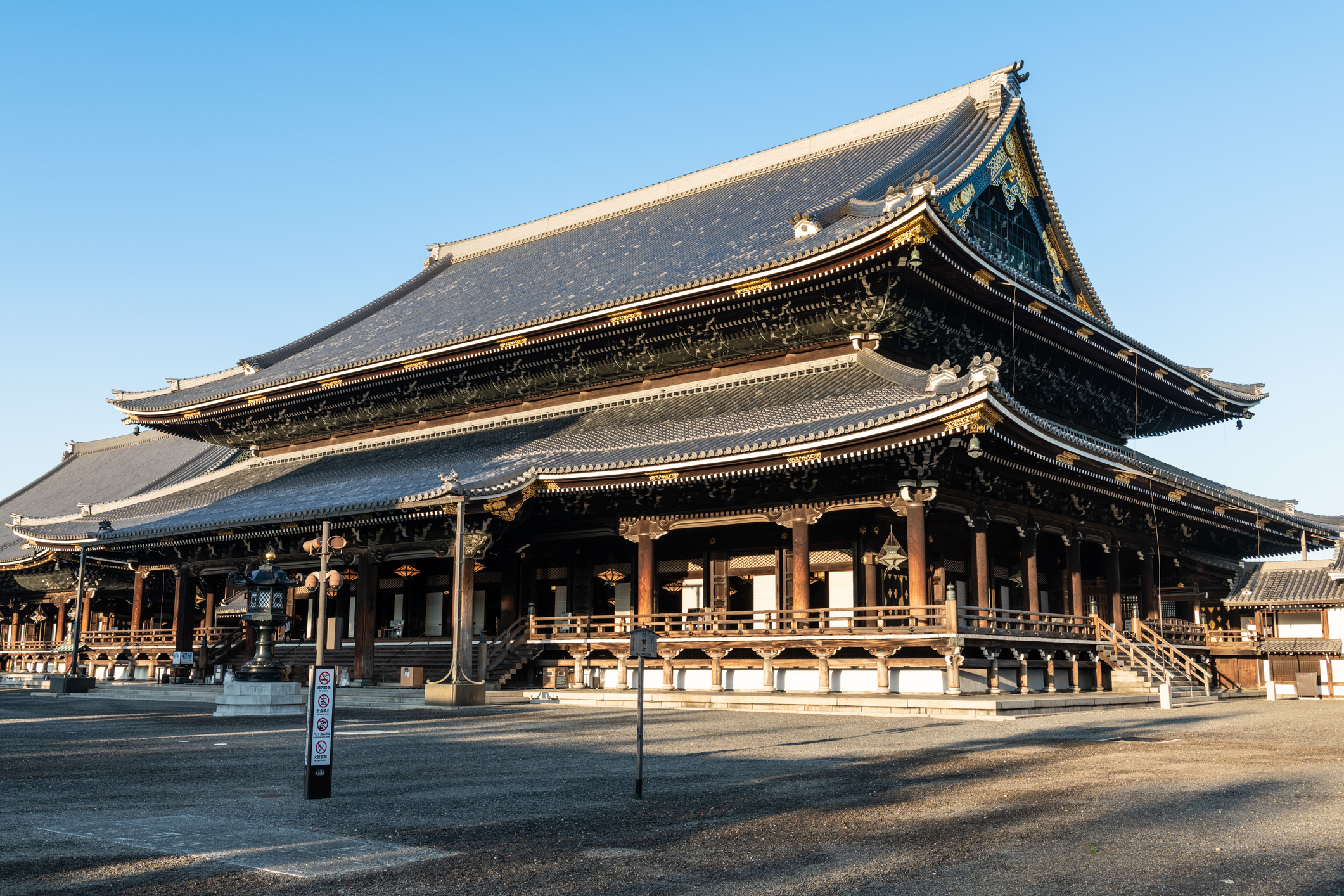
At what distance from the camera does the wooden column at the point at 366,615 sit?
3198 centimetres

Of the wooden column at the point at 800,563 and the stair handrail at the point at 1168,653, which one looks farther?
the stair handrail at the point at 1168,653

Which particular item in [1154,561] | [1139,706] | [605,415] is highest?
[605,415]

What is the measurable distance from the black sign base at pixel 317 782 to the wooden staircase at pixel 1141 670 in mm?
23497

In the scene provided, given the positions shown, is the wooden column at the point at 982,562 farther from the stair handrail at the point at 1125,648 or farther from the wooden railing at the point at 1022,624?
the stair handrail at the point at 1125,648

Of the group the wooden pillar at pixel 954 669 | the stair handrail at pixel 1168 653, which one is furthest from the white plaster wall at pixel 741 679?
the stair handrail at pixel 1168 653

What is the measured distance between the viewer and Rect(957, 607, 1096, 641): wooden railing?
2589 cm

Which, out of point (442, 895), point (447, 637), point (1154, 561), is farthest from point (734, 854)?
point (1154, 561)

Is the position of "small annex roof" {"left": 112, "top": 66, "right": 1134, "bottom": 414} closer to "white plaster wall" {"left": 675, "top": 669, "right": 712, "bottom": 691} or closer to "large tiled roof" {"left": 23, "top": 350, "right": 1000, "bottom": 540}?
"large tiled roof" {"left": 23, "top": 350, "right": 1000, "bottom": 540}

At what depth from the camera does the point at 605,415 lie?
33312 millimetres

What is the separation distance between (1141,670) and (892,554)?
335 inches

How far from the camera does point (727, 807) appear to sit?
10.8m

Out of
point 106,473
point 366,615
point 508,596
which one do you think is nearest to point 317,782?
point 366,615

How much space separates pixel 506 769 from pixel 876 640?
1349 centimetres

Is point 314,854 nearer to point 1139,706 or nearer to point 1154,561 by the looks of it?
point 1139,706
